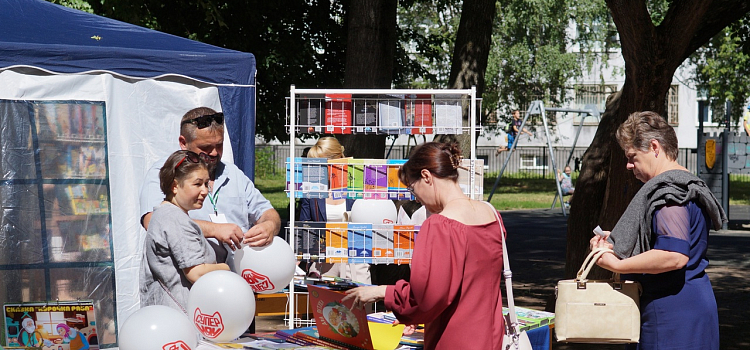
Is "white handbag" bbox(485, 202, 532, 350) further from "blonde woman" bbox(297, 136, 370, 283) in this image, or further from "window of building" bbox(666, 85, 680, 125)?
"window of building" bbox(666, 85, 680, 125)

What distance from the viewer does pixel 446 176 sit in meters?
2.97

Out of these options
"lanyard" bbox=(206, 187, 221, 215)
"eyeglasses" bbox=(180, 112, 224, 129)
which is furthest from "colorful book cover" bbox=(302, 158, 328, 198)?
"eyeglasses" bbox=(180, 112, 224, 129)

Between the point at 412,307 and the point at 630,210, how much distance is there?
123cm

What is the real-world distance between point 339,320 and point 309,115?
249cm

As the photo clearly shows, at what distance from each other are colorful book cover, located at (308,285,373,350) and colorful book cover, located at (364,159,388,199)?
1.83 meters

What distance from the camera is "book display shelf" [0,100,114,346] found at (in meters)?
4.93

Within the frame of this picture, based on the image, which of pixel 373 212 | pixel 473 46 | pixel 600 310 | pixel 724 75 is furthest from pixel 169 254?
pixel 724 75

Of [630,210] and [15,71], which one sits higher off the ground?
[15,71]

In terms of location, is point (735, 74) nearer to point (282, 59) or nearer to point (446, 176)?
point (282, 59)

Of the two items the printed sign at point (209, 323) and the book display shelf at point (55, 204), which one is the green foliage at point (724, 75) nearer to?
the book display shelf at point (55, 204)

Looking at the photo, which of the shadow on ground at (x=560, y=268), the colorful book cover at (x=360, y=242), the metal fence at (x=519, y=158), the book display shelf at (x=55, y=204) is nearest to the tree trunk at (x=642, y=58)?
the shadow on ground at (x=560, y=268)

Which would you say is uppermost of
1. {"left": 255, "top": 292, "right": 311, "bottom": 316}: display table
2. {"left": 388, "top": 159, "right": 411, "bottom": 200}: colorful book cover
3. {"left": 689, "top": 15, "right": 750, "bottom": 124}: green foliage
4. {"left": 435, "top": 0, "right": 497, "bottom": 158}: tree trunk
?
{"left": 689, "top": 15, "right": 750, "bottom": 124}: green foliage

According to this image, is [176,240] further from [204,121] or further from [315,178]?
[315,178]

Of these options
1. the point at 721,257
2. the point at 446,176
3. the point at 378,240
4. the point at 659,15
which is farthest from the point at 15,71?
the point at 659,15
